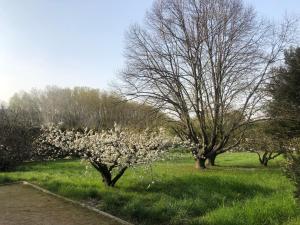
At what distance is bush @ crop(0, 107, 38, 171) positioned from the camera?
862 inches

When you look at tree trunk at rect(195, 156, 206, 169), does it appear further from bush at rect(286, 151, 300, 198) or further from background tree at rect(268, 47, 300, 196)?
bush at rect(286, 151, 300, 198)

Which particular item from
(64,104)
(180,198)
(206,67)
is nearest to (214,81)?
(206,67)

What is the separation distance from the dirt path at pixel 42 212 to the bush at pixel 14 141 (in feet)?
35.0

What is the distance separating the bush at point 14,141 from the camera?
21891mm

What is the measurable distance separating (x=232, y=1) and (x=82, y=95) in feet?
164

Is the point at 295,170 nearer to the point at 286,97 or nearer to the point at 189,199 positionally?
the point at 189,199

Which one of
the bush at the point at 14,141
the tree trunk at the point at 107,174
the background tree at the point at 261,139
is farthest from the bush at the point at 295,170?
the bush at the point at 14,141

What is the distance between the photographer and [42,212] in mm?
8961

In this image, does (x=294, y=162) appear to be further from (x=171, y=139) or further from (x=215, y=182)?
(x=171, y=139)

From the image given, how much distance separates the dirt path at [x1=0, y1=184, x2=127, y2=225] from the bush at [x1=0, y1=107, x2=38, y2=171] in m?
10.7

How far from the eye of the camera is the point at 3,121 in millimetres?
24875

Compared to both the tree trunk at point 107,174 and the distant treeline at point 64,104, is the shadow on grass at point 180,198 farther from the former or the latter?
the distant treeline at point 64,104

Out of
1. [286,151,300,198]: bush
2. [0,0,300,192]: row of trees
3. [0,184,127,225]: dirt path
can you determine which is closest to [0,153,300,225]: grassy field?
[0,184,127,225]: dirt path

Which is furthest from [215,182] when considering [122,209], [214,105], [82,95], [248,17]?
[82,95]
